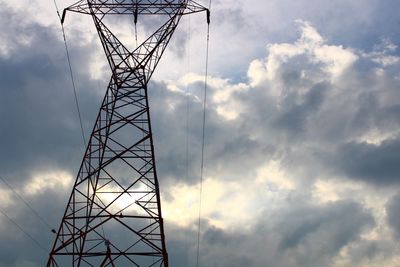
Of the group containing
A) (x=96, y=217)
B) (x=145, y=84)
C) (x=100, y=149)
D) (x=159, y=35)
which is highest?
(x=159, y=35)

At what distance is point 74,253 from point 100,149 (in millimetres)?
6544

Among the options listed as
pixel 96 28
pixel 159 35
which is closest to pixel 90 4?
pixel 96 28

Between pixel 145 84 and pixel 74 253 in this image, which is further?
pixel 145 84

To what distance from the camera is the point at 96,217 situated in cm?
3008

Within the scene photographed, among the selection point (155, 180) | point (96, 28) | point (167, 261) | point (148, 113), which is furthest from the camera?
point (96, 28)

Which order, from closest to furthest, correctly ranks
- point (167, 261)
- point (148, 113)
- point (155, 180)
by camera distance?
1. point (167, 261)
2. point (155, 180)
3. point (148, 113)

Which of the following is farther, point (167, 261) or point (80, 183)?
point (80, 183)

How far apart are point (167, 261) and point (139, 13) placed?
17679mm

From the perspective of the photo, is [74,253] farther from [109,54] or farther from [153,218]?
[109,54]

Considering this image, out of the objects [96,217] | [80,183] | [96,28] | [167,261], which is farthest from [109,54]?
[167,261]

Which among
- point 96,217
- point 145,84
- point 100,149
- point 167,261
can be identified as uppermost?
point 145,84

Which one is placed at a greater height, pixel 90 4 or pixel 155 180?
pixel 90 4

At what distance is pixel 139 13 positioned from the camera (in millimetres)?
38156

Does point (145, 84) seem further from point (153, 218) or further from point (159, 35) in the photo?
point (153, 218)
